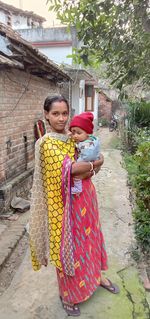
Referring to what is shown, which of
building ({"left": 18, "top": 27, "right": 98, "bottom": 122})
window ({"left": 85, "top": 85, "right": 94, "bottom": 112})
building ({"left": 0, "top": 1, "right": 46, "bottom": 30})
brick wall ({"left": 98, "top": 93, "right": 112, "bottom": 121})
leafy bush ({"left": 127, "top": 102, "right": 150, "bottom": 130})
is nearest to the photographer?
leafy bush ({"left": 127, "top": 102, "right": 150, "bottom": 130})

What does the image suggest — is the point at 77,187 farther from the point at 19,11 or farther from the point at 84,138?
the point at 19,11

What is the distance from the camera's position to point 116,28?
4250mm

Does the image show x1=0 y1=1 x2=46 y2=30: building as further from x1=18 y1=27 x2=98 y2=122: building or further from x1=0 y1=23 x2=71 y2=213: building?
x1=0 y1=23 x2=71 y2=213: building

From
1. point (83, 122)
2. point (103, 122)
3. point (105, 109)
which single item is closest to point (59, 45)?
point (103, 122)

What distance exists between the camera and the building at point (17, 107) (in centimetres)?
467

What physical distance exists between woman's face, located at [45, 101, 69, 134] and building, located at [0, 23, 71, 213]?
85.4 inches

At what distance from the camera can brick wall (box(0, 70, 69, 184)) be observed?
5195mm

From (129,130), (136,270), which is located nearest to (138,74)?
(136,270)

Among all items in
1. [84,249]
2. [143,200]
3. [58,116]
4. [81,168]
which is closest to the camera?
[81,168]

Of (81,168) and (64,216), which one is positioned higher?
(81,168)

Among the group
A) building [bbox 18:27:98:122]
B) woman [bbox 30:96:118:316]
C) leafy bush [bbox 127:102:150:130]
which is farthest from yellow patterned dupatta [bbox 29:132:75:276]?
building [bbox 18:27:98:122]

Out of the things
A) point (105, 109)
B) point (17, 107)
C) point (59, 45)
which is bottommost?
point (105, 109)

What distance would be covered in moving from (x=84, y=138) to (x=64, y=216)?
59 centimetres

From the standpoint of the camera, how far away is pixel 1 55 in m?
4.30
